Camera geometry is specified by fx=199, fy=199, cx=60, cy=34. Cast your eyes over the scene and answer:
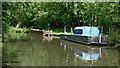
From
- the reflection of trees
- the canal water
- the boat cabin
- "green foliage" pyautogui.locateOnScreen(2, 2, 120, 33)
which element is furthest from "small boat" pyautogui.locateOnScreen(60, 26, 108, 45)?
the reflection of trees

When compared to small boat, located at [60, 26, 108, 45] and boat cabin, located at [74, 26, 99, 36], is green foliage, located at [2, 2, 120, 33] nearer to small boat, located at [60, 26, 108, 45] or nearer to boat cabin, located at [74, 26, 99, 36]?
boat cabin, located at [74, 26, 99, 36]

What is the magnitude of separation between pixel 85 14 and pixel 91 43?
3262 cm

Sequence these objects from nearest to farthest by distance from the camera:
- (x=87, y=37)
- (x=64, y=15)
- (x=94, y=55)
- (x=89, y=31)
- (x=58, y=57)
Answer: (x=58, y=57), (x=94, y=55), (x=87, y=37), (x=89, y=31), (x=64, y=15)

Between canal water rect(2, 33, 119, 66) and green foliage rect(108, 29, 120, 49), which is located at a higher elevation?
green foliage rect(108, 29, 120, 49)

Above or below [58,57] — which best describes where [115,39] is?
above

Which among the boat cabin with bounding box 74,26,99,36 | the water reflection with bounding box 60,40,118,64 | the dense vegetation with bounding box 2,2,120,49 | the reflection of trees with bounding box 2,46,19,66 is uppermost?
the dense vegetation with bounding box 2,2,120,49

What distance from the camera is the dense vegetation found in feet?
178

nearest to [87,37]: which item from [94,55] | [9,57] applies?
[94,55]

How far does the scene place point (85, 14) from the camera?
58344 millimetres

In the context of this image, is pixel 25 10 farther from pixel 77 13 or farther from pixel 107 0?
pixel 107 0

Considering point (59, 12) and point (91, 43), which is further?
point (59, 12)

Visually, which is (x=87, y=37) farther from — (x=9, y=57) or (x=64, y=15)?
(x=64, y=15)

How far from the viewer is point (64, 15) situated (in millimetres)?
64812

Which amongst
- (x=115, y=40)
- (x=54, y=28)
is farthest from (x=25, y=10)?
(x=115, y=40)
